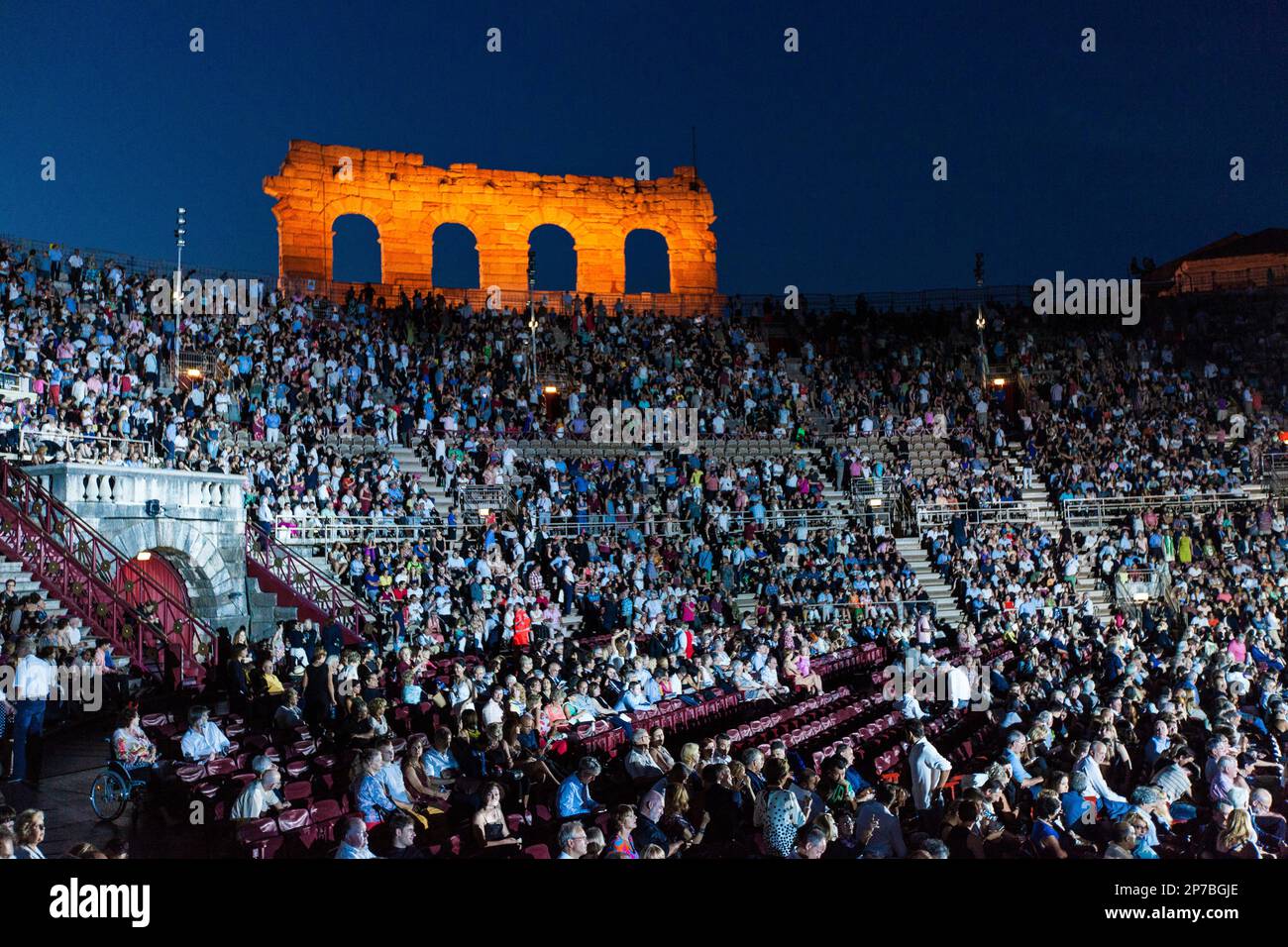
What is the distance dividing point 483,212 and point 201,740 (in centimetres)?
3355

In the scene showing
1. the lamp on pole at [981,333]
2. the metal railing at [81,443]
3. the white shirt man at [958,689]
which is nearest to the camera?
the white shirt man at [958,689]

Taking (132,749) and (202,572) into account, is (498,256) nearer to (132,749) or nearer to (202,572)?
(202,572)

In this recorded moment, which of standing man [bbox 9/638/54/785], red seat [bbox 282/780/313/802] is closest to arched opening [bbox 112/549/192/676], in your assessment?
standing man [bbox 9/638/54/785]

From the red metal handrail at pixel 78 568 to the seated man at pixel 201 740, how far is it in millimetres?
3699

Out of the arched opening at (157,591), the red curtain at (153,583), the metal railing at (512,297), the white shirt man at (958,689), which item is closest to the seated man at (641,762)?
the arched opening at (157,591)

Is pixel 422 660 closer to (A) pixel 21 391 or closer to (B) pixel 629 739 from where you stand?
(B) pixel 629 739

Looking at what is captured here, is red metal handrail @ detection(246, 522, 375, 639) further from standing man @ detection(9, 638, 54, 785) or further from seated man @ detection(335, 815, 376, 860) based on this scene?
seated man @ detection(335, 815, 376, 860)

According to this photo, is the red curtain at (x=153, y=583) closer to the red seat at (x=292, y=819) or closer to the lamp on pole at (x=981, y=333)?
the red seat at (x=292, y=819)

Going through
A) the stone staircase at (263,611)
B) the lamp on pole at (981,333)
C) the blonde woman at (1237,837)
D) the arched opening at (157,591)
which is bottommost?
the blonde woman at (1237,837)

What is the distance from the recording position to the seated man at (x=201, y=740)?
10469mm

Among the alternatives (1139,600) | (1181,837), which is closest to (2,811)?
(1181,837)

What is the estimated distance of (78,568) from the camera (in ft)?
46.8

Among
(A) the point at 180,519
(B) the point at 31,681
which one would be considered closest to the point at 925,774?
(B) the point at 31,681

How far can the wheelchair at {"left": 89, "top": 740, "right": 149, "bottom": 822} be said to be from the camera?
1027 cm
